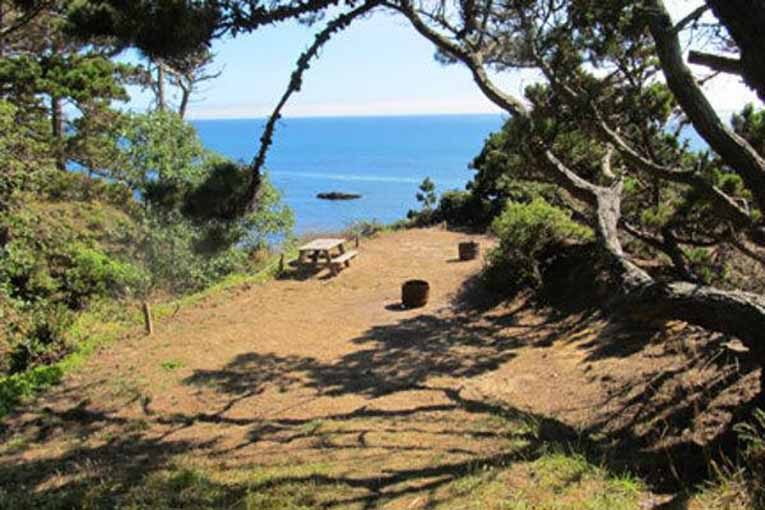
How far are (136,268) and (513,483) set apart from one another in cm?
1109

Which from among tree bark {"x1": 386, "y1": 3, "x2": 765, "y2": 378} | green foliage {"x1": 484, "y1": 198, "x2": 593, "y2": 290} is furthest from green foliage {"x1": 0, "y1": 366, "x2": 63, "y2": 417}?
green foliage {"x1": 484, "y1": 198, "x2": 593, "y2": 290}

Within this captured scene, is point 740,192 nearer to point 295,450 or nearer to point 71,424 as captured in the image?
point 295,450

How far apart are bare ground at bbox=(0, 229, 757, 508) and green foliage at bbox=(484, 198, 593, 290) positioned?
1.77 feet

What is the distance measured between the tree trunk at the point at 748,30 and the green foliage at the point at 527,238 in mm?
6637

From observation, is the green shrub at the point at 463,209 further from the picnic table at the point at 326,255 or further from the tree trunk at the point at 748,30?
the tree trunk at the point at 748,30

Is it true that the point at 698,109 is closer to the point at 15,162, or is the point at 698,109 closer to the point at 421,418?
the point at 421,418

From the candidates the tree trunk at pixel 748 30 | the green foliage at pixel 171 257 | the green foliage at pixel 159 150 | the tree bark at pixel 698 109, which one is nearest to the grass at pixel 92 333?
the green foliage at pixel 171 257

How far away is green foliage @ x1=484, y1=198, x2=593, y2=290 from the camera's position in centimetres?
983

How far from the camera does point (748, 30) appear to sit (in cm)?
302

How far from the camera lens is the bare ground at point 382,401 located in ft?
14.8

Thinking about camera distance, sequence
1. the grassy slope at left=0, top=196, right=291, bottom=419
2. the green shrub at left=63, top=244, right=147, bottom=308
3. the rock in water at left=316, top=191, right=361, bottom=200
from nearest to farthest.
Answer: the grassy slope at left=0, top=196, right=291, bottom=419
the green shrub at left=63, top=244, right=147, bottom=308
the rock in water at left=316, top=191, right=361, bottom=200

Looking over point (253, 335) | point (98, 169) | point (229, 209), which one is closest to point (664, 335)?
point (229, 209)

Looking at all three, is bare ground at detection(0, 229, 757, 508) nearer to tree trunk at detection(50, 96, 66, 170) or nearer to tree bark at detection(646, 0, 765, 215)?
tree bark at detection(646, 0, 765, 215)

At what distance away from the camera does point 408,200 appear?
41.3m
